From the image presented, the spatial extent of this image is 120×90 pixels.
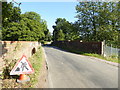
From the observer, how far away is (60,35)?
5197cm

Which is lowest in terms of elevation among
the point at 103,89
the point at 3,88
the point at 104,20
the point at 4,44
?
the point at 103,89

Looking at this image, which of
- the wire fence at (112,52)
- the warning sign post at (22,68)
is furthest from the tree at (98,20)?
the warning sign post at (22,68)

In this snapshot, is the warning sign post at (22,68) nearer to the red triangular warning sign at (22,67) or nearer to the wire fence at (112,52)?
the red triangular warning sign at (22,67)

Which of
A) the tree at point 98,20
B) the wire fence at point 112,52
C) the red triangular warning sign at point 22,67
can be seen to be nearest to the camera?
the red triangular warning sign at point 22,67

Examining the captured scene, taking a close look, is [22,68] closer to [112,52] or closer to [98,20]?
[112,52]

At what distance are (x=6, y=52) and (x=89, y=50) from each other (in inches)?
567

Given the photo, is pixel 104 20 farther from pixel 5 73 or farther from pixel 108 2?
pixel 5 73

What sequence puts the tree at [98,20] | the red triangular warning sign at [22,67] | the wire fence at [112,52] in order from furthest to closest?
the tree at [98,20], the wire fence at [112,52], the red triangular warning sign at [22,67]

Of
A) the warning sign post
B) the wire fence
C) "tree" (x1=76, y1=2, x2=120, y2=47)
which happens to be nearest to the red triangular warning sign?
the warning sign post

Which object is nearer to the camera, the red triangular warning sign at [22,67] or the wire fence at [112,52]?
the red triangular warning sign at [22,67]

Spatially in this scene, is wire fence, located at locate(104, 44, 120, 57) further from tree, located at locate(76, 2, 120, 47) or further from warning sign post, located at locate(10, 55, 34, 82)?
warning sign post, located at locate(10, 55, 34, 82)

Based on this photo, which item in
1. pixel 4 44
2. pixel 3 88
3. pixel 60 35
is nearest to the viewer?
pixel 3 88

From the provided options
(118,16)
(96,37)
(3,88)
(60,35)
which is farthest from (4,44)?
(60,35)

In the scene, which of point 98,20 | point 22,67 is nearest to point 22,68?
point 22,67
